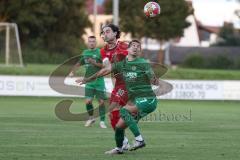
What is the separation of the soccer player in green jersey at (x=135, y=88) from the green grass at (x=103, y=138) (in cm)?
36

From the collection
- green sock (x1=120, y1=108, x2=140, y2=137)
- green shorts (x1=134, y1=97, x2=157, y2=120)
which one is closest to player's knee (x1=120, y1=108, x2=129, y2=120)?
green sock (x1=120, y1=108, x2=140, y2=137)

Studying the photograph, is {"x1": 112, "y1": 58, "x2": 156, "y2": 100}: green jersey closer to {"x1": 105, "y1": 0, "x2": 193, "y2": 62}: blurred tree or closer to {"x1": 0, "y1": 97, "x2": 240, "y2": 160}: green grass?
{"x1": 0, "y1": 97, "x2": 240, "y2": 160}: green grass

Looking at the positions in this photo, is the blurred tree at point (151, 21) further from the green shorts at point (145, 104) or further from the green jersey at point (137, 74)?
the green shorts at point (145, 104)

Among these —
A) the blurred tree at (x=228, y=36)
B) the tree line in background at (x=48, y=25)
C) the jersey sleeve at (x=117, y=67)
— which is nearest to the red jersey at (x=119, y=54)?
the jersey sleeve at (x=117, y=67)

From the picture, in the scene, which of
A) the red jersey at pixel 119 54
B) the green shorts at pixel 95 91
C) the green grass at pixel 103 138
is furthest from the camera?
the green shorts at pixel 95 91

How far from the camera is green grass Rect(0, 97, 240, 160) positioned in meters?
13.2

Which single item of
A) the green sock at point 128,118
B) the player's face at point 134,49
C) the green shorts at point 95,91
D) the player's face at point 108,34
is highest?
the player's face at point 108,34

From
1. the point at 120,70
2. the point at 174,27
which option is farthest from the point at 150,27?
the point at 120,70

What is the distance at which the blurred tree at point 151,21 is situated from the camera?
6162 centimetres

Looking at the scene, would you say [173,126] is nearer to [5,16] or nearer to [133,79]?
[133,79]

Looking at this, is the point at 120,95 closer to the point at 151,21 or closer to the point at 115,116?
the point at 115,116

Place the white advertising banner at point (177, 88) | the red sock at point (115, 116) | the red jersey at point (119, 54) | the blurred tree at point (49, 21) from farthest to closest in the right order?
the blurred tree at point (49, 21), the white advertising banner at point (177, 88), the red jersey at point (119, 54), the red sock at point (115, 116)

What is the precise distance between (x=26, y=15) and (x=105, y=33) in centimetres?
5037

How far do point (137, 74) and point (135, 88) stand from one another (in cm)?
33
